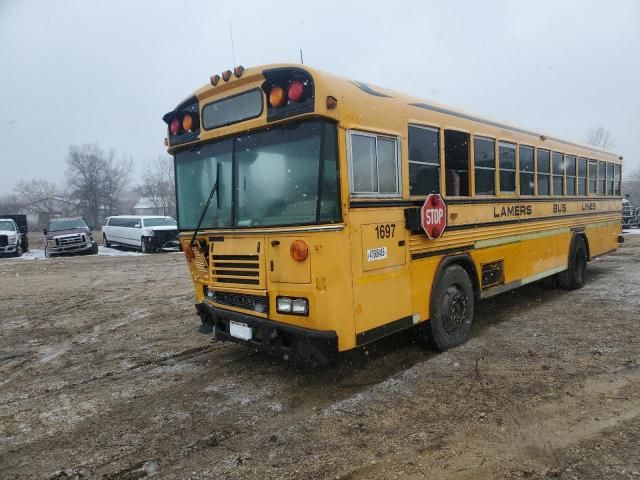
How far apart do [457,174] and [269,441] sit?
11.7 ft

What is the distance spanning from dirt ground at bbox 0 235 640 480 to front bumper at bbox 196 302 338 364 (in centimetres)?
45

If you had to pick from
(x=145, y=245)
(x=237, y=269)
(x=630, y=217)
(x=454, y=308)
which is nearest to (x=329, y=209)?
(x=237, y=269)

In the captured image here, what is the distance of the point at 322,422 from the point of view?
12.0ft

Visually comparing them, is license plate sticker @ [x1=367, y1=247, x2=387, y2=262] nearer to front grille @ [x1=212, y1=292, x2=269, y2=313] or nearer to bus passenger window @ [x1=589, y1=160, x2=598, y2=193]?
front grille @ [x1=212, y1=292, x2=269, y2=313]

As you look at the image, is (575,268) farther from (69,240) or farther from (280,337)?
(69,240)

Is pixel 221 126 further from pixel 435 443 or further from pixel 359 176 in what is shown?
pixel 435 443

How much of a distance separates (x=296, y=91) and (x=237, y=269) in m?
1.73

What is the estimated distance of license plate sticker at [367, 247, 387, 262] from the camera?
13.4ft

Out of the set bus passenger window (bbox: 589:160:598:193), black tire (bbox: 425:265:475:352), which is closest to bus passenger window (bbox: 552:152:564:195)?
bus passenger window (bbox: 589:160:598:193)

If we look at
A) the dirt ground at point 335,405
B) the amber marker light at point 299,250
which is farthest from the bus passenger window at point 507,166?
the amber marker light at point 299,250

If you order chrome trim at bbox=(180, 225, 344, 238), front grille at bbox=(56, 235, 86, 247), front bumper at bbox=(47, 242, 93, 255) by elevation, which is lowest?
front bumper at bbox=(47, 242, 93, 255)

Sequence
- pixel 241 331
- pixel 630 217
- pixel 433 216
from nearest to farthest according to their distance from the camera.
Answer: pixel 241 331
pixel 433 216
pixel 630 217

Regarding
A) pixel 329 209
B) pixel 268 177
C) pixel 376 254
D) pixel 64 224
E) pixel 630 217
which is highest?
pixel 268 177

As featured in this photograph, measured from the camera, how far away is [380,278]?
420 cm
